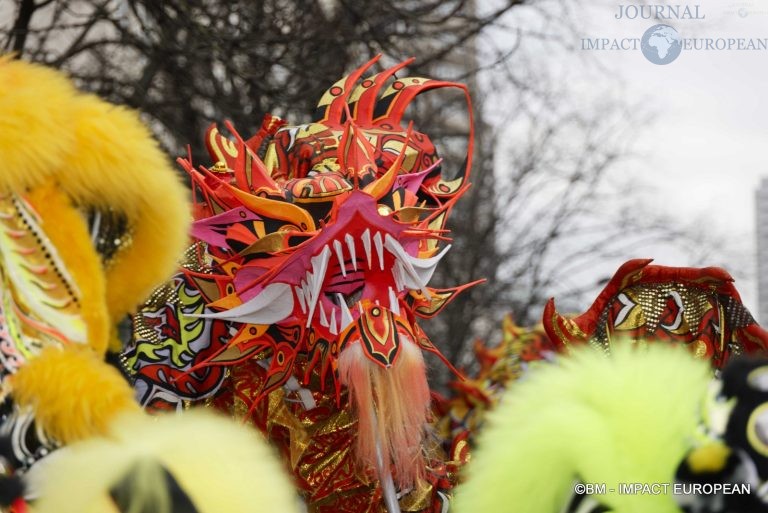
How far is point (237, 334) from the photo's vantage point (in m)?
4.25

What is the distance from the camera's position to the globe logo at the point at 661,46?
17.1 feet

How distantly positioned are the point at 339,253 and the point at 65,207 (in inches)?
71.4

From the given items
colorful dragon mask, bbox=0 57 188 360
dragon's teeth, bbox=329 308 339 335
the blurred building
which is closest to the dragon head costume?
dragon's teeth, bbox=329 308 339 335

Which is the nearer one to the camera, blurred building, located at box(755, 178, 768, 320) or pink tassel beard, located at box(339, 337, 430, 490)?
pink tassel beard, located at box(339, 337, 430, 490)

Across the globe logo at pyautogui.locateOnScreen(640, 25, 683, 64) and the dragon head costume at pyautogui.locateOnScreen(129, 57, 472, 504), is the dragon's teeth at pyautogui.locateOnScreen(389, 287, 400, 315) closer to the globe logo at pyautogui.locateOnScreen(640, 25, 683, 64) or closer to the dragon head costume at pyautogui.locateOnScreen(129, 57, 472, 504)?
the dragon head costume at pyautogui.locateOnScreen(129, 57, 472, 504)

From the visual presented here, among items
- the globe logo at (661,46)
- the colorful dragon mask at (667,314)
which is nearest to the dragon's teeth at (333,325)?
the colorful dragon mask at (667,314)

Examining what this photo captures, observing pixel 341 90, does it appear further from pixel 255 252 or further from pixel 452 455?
pixel 452 455

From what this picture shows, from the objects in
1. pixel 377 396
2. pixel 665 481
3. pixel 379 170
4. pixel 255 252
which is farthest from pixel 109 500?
pixel 379 170

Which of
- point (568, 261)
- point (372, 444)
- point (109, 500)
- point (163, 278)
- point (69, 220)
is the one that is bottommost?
point (568, 261)

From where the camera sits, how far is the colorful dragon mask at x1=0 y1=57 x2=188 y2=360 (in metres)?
1.96

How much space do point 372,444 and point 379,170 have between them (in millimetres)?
1125

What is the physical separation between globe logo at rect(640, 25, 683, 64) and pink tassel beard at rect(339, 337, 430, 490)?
2220 millimetres

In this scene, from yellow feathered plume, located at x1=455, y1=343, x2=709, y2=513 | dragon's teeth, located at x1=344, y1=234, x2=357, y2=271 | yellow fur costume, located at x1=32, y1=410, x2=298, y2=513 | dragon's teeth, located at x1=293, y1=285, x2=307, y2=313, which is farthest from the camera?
dragon's teeth, located at x1=293, y1=285, x2=307, y2=313

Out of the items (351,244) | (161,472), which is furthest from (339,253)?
(161,472)
